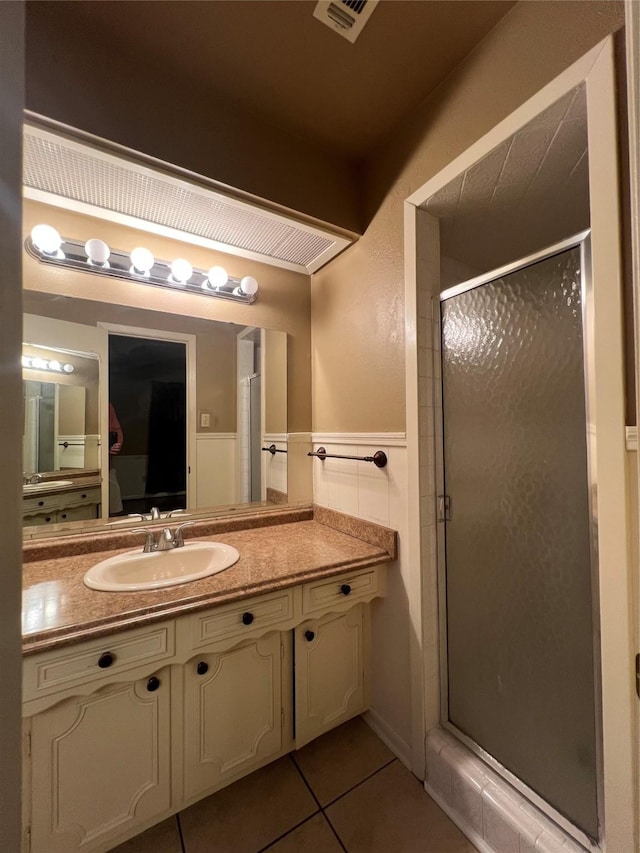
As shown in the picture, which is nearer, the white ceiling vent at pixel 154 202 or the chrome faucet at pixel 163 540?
the white ceiling vent at pixel 154 202

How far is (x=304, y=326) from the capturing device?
6.04 ft

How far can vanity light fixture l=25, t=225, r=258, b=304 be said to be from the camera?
4.05 feet

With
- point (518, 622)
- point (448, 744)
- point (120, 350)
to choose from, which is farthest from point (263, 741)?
point (120, 350)

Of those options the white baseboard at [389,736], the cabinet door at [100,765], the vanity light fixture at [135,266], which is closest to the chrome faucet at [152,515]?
the cabinet door at [100,765]

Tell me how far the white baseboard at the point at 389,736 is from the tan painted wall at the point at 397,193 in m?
1.23

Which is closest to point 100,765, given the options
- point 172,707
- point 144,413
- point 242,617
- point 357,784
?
point 172,707

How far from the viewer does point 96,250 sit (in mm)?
1300

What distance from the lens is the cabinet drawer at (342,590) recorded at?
3.85ft

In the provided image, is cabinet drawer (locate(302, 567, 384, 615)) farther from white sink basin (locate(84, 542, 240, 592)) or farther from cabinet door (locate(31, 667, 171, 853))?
cabinet door (locate(31, 667, 171, 853))

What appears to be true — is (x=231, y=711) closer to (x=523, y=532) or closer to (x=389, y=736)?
(x=389, y=736)

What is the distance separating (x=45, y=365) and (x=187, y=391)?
1.72 feet

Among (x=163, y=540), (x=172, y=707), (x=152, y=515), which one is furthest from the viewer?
(x=152, y=515)

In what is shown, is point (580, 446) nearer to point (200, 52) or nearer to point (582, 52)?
point (582, 52)

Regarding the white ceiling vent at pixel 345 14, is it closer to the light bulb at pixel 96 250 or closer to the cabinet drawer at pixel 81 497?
the light bulb at pixel 96 250
